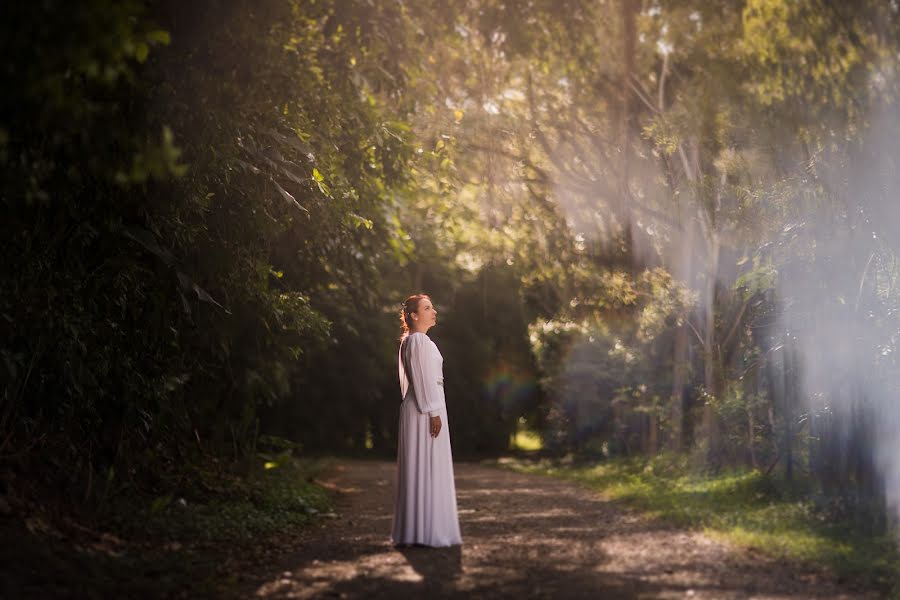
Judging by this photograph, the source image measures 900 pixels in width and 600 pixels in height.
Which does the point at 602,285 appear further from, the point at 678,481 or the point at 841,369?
the point at 841,369

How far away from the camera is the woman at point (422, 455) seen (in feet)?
27.7

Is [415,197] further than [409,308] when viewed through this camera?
Yes

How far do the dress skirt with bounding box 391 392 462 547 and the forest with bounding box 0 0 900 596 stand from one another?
2211 mm

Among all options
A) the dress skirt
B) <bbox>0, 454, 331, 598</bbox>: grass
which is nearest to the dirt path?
the dress skirt

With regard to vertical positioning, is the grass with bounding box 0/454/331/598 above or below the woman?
below

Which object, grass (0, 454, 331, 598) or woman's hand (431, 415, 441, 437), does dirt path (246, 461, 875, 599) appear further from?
woman's hand (431, 415, 441, 437)

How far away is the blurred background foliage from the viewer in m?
7.53

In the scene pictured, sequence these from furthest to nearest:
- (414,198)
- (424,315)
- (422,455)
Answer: (414,198), (424,315), (422,455)

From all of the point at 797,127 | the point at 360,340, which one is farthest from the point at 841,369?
the point at 360,340

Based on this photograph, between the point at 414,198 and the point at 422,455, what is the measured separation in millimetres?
8424

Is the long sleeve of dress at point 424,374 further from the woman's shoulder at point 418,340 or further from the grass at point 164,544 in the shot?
the grass at point 164,544

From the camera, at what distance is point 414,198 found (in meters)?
16.4

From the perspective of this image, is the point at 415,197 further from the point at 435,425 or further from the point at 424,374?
the point at 435,425

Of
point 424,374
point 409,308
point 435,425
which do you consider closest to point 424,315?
point 409,308
